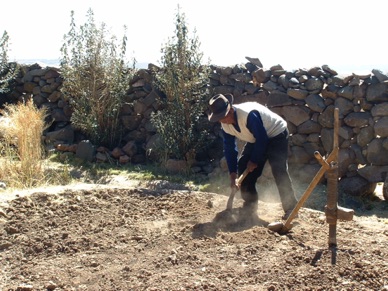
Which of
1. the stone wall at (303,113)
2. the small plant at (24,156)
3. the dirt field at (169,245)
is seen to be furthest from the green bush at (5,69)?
the dirt field at (169,245)

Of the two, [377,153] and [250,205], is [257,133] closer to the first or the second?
[250,205]

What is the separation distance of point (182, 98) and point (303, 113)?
5.96ft

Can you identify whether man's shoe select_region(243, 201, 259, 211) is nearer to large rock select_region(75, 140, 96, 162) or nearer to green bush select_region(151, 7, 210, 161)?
green bush select_region(151, 7, 210, 161)

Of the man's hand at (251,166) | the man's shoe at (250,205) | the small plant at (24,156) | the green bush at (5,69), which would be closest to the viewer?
the man's hand at (251,166)

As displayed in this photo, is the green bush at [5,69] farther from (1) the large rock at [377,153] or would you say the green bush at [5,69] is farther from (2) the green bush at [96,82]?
(1) the large rock at [377,153]

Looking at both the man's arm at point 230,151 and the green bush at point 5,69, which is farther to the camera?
the green bush at point 5,69

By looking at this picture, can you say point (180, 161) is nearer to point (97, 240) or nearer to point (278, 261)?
point (97, 240)

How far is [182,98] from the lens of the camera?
833 centimetres

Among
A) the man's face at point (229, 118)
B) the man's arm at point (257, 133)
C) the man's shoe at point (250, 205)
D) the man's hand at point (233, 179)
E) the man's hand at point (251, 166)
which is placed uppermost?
→ the man's face at point (229, 118)

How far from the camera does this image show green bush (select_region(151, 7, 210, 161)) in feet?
27.1

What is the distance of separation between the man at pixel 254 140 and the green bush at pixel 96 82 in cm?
376

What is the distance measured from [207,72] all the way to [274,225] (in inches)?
160

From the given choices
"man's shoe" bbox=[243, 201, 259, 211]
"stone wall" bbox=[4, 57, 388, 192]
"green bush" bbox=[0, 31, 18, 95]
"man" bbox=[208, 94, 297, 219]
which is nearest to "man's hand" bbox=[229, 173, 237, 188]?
"man" bbox=[208, 94, 297, 219]

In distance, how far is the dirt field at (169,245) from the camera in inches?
163
